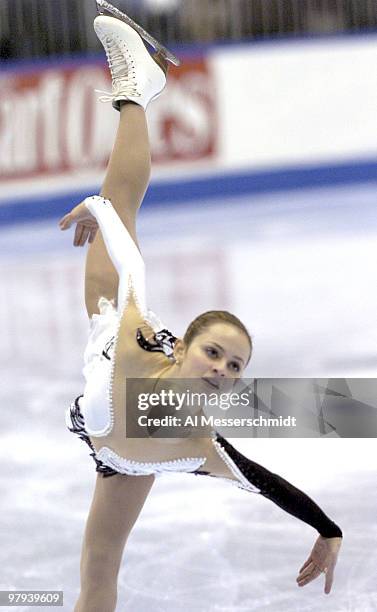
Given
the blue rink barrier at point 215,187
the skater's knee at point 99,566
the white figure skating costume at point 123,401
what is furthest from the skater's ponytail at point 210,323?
the blue rink barrier at point 215,187

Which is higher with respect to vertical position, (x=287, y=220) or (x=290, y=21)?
(x=290, y=21)

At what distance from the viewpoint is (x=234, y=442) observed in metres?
4.05

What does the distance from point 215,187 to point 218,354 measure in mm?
7944

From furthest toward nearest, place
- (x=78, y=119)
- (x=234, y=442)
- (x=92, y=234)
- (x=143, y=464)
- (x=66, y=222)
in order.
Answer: (x=78, y=119), (x=234, y=442), (x=92, y=234), (x=66, y=222), (x=143, y=464)

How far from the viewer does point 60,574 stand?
303 cm

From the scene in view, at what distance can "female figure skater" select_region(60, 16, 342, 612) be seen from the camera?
7.52 feet

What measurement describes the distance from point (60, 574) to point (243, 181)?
7.51m

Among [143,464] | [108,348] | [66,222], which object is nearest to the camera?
[143,464]

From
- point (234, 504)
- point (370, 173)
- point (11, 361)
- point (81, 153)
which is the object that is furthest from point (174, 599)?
point (370, 173)

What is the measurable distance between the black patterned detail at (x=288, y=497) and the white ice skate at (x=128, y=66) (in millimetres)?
1152

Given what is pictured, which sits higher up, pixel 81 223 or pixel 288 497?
pixel 81 223

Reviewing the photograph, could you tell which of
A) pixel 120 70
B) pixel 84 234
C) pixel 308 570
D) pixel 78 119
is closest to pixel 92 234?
pixel 84 234

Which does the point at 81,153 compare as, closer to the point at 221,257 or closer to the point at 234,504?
the point at 221,257

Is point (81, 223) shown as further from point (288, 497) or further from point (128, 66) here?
point (288, 497)
